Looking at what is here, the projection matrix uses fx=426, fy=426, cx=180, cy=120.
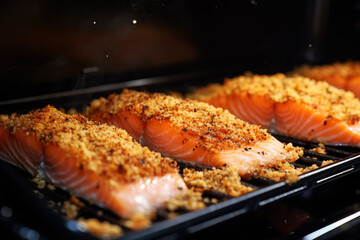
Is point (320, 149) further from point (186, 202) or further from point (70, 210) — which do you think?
point (70, 210)

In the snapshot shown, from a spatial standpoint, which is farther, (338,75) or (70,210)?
(338,75)

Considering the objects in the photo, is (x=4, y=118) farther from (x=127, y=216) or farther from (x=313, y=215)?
(x=313, y=215)

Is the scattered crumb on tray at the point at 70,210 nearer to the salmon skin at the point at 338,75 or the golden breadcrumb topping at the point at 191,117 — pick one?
the golden breadcrumb topping at the point at 191,117

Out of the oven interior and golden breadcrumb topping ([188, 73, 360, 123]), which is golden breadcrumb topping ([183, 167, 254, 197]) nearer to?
the oven interior

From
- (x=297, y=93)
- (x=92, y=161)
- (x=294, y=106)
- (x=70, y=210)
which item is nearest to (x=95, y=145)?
(x=92, y=161)

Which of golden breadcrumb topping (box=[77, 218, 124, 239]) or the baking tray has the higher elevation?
the baking tray

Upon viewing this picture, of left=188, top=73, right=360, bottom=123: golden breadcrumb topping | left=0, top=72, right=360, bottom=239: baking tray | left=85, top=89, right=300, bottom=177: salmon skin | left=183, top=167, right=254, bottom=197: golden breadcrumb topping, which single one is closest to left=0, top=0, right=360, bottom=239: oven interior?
left=0, top=72, right=360, bottom=239: baking tray
